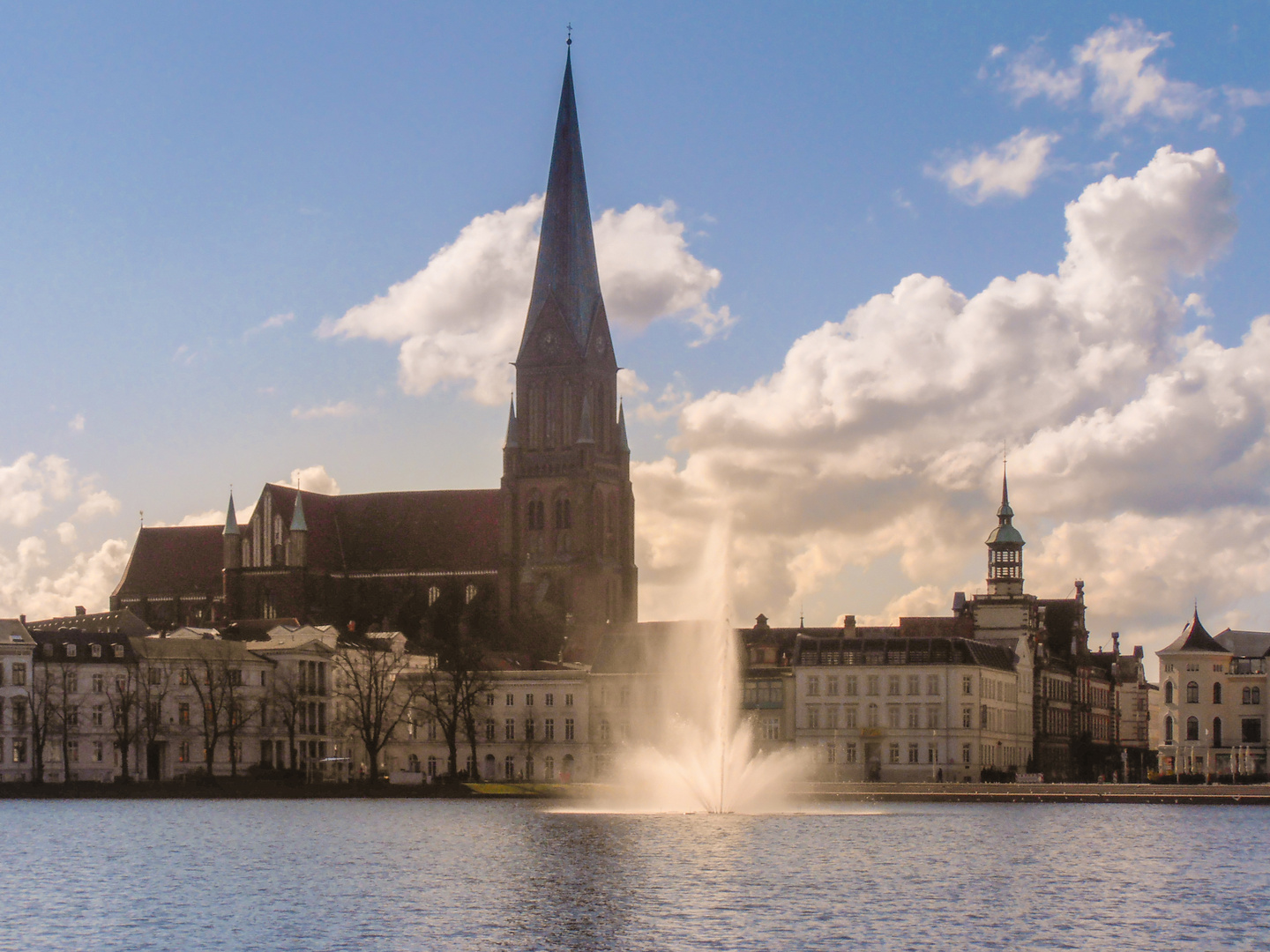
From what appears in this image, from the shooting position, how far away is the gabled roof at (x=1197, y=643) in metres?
162

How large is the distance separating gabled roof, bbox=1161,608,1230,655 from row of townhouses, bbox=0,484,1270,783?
147 millimetres

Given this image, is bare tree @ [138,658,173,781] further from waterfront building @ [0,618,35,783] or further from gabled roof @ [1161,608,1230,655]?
gabled roof @ [1161,608,1230,655]

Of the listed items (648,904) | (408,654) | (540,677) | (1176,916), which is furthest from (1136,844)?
(408,654)

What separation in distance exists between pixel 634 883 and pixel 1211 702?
323ft

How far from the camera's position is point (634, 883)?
72.2 meters

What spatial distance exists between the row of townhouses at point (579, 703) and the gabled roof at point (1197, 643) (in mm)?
147

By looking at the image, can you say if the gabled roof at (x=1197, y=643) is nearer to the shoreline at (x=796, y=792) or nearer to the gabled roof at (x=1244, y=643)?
the gabled roof at (x=1244, y=643)

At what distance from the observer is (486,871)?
7725cm

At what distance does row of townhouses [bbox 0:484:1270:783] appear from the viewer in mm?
143750

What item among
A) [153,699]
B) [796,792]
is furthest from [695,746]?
[153,699]

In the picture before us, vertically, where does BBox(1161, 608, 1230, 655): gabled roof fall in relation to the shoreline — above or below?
above

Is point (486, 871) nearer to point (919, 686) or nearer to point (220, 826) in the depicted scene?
point (220, 826)

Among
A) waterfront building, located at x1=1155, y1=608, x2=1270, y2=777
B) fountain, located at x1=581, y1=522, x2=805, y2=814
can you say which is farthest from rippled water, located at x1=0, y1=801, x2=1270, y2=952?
waterfront building, located at x1=1155, y1=608, x2=1270, y2=777

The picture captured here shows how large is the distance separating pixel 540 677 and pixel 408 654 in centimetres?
1470
